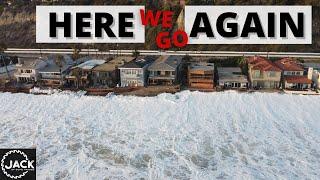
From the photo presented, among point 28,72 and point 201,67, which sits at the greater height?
point 201,67

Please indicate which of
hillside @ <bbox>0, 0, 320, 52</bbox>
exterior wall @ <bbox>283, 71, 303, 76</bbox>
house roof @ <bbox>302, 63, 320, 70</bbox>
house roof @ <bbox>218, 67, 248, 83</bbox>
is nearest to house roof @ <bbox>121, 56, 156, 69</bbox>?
house roof @ <bbox>218, 67, 248, 83</bbox>

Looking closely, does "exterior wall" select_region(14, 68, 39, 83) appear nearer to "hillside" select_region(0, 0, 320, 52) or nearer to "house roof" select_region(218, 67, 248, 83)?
"hillside" select_region(0, 0, 320, 52)

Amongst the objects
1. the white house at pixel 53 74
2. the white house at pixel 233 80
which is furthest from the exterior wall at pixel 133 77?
the white house at pixel 233 80

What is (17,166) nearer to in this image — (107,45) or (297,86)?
(297,86)

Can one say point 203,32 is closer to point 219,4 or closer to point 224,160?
point 219,4

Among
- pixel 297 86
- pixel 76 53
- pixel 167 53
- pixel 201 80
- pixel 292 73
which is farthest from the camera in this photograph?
pixel 167 53

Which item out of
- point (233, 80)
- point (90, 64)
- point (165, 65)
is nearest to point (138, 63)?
point (165, 65)
